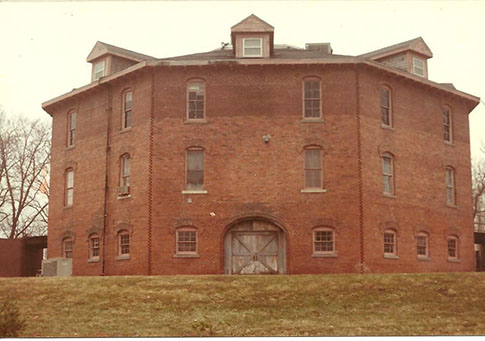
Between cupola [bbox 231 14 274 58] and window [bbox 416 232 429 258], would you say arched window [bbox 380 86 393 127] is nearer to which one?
window [bbox 416 232 429 258]

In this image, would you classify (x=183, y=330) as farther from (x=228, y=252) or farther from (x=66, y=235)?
(x=66, y=235)

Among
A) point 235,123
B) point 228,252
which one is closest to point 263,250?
point 228,252

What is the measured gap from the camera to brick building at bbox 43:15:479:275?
106 ft

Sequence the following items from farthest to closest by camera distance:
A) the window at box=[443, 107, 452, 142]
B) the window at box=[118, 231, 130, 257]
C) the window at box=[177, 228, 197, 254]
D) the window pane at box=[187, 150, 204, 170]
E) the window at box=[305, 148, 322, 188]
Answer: the window at box=[443, 107, 452, 142]
the window at box=[118, 231, 130, 257]
the window pane at box=[187, 150, 204, 170]
the window at box=[305, 148, 322, 188]
the window at box=[177, 228, 197, 254]

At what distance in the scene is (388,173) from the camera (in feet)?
112

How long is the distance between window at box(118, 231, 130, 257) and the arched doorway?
14.9ft

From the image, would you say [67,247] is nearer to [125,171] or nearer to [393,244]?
[125,171]

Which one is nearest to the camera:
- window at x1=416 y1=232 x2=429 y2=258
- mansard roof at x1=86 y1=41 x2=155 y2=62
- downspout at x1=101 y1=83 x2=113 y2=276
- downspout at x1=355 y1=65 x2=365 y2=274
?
downspout at x1=355 y1=65 x2=365 y2=274

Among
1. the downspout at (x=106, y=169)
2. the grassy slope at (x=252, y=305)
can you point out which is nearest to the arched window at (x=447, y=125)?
the grassy slope at (x=252, y=305)

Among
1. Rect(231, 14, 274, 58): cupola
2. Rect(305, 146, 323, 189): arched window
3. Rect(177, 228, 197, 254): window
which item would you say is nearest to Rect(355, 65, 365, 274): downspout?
Rect(305, 146, 323, 189): arched window

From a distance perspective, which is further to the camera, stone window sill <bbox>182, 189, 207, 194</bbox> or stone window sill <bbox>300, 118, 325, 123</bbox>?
stone window sill <bbox>300, 118, 325, 123</bbox>

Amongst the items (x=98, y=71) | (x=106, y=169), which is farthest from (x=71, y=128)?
(x=106, y=169)

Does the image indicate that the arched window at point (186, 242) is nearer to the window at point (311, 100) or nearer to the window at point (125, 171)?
the window at point (125, 171)

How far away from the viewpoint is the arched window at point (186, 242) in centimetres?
3253
